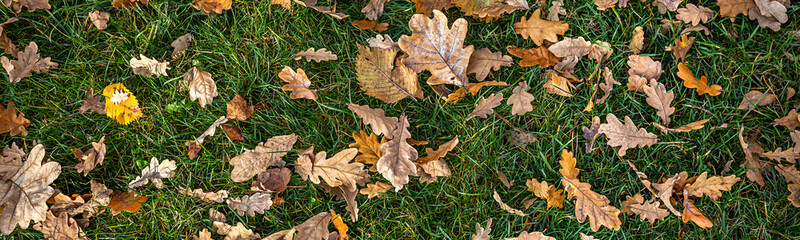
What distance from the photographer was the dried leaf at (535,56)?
261 centimetres

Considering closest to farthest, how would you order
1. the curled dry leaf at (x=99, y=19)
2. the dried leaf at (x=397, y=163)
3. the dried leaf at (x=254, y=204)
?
the dried leaf at (x=397, y=163) < the dried leaf at (x=254, y=204) < the curled dry leaf at (x=99, y=19)

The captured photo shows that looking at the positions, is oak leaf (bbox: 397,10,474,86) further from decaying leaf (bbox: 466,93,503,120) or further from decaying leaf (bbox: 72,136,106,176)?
decaying leaf (bbox: 72,136,106,176)

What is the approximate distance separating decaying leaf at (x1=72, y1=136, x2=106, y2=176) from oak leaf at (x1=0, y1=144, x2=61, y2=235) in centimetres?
10

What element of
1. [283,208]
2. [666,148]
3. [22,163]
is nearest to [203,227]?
[283,208]

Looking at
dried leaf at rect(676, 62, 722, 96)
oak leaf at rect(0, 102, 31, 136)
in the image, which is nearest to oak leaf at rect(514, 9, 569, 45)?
dried leaf at rect(676, 62, 722, 96)

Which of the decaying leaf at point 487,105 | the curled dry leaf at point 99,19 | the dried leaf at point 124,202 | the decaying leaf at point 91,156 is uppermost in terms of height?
the curled dry leaf at point 99,19

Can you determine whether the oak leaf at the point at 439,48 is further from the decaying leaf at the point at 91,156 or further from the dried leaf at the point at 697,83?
the decaying leaf at the point at 91,156

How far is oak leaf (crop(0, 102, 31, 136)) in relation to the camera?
262 cm

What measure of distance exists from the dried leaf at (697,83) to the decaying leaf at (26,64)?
3341mm

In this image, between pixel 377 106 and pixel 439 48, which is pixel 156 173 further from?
pixel 439 48

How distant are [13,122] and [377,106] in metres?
1.94

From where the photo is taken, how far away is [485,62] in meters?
2.60

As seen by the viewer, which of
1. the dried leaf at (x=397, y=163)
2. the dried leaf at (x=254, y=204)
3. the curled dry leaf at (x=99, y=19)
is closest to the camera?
the dried leaf at (x=397, y=163)

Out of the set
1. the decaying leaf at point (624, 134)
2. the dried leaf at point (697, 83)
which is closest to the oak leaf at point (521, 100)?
the decaying leaf at point (624, 134)
